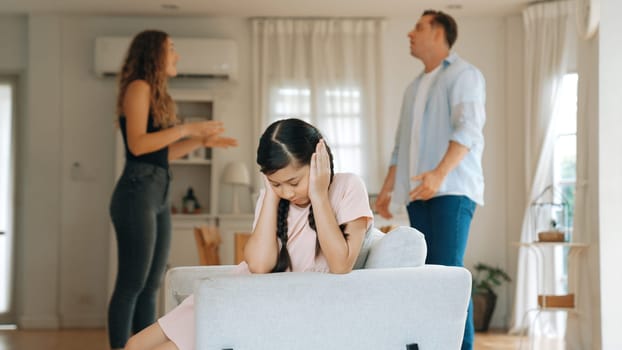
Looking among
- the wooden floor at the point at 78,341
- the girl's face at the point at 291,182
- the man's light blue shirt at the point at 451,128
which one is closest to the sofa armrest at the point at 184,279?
the girl's face at the point at 291,182

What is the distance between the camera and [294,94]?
284 inches

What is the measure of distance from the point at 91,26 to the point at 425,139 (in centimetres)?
417

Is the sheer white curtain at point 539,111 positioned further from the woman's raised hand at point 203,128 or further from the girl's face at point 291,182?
the girl's face at point 291,182

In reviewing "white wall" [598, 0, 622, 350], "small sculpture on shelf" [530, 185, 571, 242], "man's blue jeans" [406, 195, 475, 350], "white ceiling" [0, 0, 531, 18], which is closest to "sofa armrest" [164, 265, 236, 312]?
"man's blue jeans" [406, 195, 475, 350]

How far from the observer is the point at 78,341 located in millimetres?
6234

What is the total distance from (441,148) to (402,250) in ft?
5.32

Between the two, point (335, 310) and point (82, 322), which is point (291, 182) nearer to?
point (335, 310)

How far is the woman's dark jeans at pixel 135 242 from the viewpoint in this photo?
12.3ft

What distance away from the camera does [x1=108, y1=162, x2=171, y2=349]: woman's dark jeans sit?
12.3ft

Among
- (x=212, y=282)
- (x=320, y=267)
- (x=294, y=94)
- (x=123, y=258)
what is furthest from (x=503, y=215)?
(x=212, y=282)

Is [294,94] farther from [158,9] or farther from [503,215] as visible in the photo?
[503,215]

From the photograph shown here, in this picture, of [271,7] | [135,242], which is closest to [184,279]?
[135,242]

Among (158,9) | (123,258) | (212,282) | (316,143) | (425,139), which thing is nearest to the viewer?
(212,282)

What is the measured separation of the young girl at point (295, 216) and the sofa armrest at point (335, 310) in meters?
0.13
